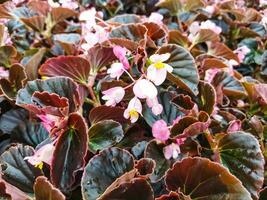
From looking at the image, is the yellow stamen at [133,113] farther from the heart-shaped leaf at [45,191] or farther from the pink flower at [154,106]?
the heart-shaped leaf at [45,191]

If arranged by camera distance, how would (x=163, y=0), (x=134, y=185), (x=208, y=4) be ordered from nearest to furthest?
(x=134, y=185) < (x=163, y=0) < (x=208, y=4)

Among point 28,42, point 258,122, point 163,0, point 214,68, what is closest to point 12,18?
point 28,42

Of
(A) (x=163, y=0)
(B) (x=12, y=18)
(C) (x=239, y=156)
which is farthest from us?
(A) (x=163, y=0)

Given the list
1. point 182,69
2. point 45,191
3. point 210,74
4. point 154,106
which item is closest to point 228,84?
point 210,74

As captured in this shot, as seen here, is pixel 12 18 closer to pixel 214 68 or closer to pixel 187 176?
pixel 214 68

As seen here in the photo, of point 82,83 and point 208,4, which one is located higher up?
point 82,83

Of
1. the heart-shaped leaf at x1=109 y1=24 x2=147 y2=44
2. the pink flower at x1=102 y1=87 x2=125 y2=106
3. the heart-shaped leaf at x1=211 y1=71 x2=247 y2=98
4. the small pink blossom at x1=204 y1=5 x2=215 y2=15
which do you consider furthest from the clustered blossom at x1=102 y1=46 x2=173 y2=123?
the small pink blossom at x1=204 y1=5 x2=215 y2=15

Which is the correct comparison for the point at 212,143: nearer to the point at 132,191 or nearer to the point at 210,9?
the point at 132,191
